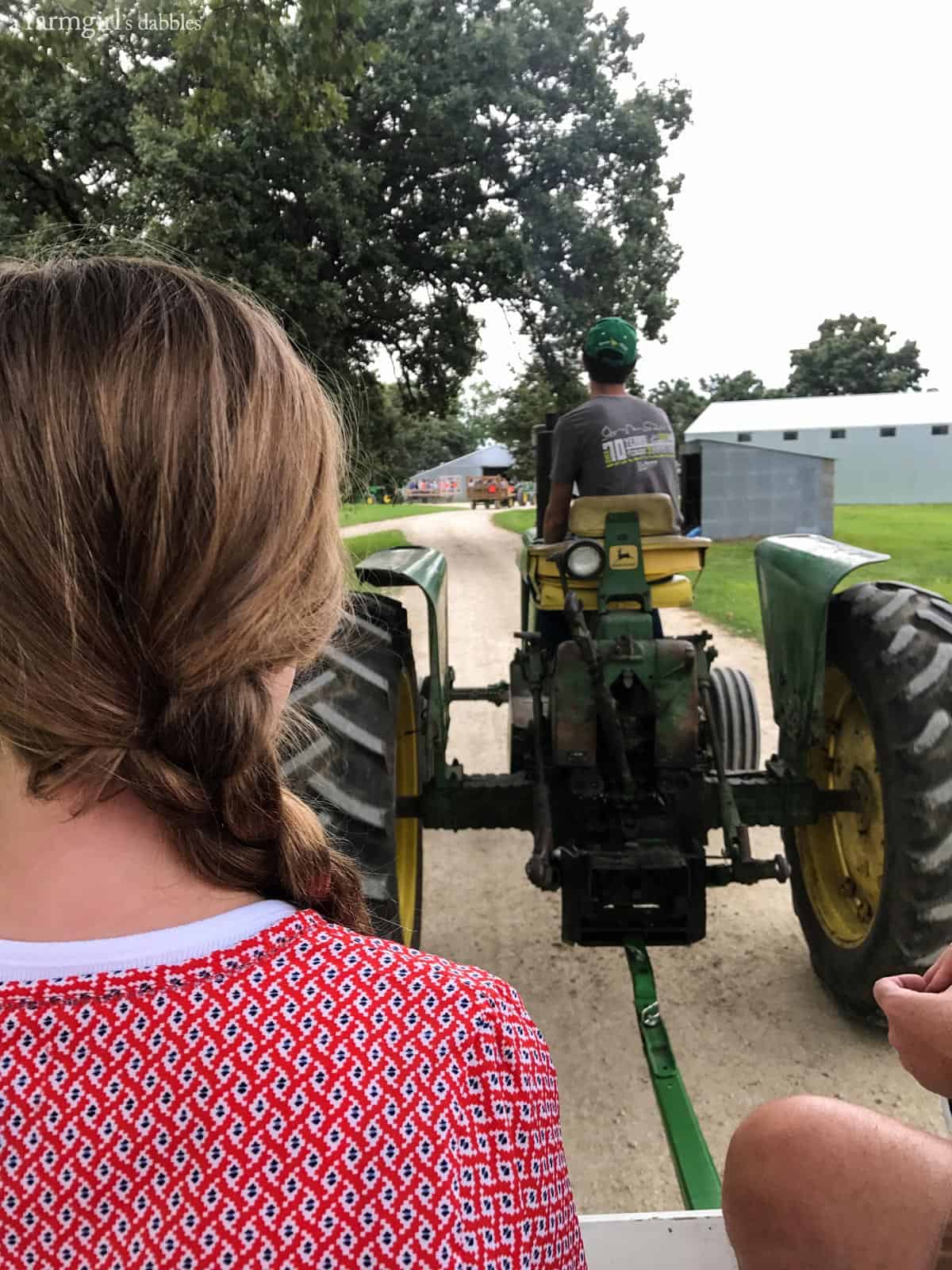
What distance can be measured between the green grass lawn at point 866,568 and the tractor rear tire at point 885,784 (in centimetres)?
343

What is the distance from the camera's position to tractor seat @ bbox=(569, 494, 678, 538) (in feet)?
10.7

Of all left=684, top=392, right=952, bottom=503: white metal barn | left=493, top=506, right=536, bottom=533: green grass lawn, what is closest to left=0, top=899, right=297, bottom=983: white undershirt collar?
left=493, top=506, right=536, bottom=533: green grass lawn

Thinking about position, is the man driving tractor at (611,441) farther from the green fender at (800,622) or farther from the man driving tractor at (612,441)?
the green fender at (800,622)

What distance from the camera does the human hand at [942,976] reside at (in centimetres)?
120

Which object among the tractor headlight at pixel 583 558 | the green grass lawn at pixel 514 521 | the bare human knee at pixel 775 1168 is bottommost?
the green grass lawn at pixel 514 521

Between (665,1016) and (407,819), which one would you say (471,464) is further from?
(665,1016)

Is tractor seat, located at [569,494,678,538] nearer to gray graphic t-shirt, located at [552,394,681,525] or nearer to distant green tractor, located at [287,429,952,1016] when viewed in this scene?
distant green tractor, located at [287,429,952,1016]

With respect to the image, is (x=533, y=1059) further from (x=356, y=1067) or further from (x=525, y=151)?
(x=525, y=151)

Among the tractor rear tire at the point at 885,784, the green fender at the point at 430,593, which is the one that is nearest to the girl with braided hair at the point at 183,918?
the tractor rear tire at the point at 885,784

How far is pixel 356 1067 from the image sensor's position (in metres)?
0.74

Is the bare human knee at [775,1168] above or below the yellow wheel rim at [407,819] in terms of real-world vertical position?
above

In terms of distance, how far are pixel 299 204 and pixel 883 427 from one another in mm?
26871

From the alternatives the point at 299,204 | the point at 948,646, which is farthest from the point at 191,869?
the point at 299,204

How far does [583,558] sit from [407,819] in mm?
1246
